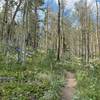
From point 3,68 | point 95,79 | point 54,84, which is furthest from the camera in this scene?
point 3,68

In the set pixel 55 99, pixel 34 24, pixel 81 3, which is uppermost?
pixel 81 3

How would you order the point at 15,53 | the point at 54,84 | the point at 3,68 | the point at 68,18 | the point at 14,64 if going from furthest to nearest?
the point at 68,18 → the point at 15,53 → the point at 14,64 → the point at 3,68 → the point at 54,84

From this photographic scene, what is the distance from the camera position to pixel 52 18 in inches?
2050

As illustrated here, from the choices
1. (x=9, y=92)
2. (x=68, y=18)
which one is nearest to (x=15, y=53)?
(x=9, y=92)

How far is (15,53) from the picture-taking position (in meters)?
25.8

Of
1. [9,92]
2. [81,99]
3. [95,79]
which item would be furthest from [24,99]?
[95,79]

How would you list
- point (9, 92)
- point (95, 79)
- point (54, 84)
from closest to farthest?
point (9, 92), point (54, 84), point (95, 79)

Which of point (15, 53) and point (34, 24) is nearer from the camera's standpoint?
point (15, 53)

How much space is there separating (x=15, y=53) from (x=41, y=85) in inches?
510

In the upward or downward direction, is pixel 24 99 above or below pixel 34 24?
below

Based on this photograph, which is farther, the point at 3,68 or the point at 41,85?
the point at 3,68

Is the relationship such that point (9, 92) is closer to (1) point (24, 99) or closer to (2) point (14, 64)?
(1) point (24, 99)

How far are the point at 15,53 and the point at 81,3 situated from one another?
66.7 feet

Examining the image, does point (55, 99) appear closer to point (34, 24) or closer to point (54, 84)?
point (54, 84)
